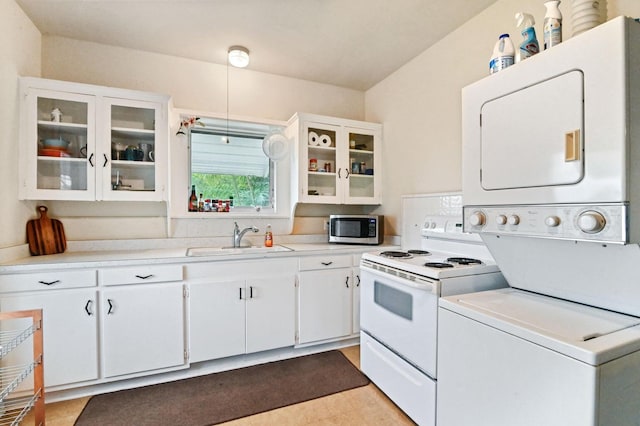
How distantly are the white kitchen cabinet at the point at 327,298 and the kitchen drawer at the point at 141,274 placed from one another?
0.97 metres

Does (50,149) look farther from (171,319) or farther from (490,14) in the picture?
(490,14)

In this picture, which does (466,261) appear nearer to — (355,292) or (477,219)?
(477,219)

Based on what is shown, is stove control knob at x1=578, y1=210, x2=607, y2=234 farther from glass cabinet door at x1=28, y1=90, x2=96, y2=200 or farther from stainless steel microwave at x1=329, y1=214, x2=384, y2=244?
glass cabinet door at x1=28, y1=90, x2=96, y2=200

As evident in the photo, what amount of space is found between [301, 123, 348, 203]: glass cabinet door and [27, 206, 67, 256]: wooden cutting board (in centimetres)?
195

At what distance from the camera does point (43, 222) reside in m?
2.21

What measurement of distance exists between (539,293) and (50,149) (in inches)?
126

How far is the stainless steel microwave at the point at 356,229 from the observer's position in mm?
2816

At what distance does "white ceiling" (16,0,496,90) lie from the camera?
2014mm

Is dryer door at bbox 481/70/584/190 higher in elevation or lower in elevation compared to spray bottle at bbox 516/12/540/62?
lower

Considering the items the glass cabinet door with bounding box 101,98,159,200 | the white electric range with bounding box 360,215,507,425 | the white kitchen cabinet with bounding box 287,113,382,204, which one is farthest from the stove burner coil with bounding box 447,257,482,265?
the glass cabinet door with bounding box 101,98,159,200

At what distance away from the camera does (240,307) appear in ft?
7.52

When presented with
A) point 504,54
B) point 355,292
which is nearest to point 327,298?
point 355,292

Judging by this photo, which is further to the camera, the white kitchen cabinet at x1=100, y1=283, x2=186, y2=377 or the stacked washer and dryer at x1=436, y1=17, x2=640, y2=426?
the white kitchen cabinet at x1=100, y1=283, x2=186, y2=377

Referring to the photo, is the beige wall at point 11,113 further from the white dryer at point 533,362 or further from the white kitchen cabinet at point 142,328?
the white dryer at point 533,362
